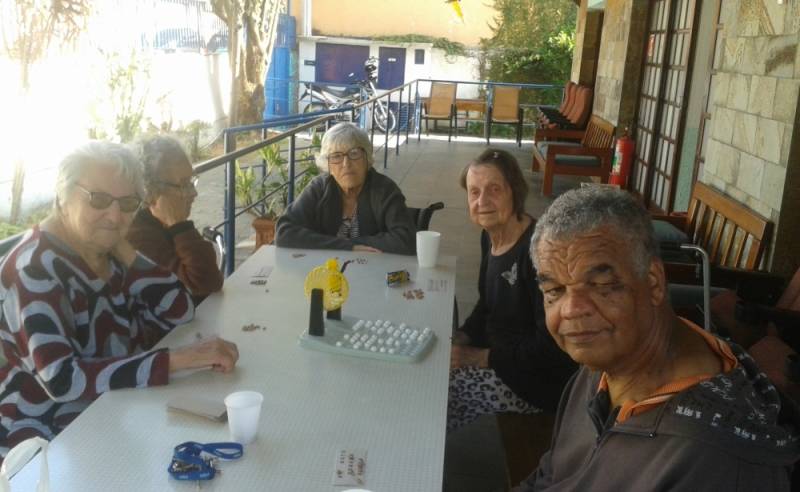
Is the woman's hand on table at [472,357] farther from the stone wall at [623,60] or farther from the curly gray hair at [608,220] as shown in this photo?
the stone wall at [623,60]

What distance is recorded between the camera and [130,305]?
2.01 metres

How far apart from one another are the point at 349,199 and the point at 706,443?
2.37 m

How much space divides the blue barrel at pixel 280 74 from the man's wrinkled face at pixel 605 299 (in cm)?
1583

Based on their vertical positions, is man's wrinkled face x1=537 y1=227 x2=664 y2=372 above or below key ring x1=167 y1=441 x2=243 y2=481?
above

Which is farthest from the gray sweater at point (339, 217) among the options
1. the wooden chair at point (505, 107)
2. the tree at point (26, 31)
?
the wooden chair at point (505, 107)

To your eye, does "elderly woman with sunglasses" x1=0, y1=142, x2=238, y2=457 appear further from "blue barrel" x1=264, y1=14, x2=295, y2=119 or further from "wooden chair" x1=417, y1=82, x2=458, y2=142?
"blue barrel" x1=264, y1=14, x2=295, y2=119

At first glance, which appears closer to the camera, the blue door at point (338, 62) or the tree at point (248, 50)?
the tree at point (248, 50)

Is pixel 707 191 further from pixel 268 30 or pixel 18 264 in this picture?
pixel 268 30

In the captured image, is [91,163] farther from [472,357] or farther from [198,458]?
[472,357]

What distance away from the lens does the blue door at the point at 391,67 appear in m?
16.7

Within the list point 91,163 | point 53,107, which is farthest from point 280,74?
point 91,163

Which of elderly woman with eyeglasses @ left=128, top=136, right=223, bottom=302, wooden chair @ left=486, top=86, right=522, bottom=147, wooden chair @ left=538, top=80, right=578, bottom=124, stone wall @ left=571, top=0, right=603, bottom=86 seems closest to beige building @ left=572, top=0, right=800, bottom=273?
wooden chair @ left=538, top=80, right=578, bottom=124

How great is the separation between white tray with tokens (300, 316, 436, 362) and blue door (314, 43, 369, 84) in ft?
50.0

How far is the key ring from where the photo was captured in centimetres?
126
